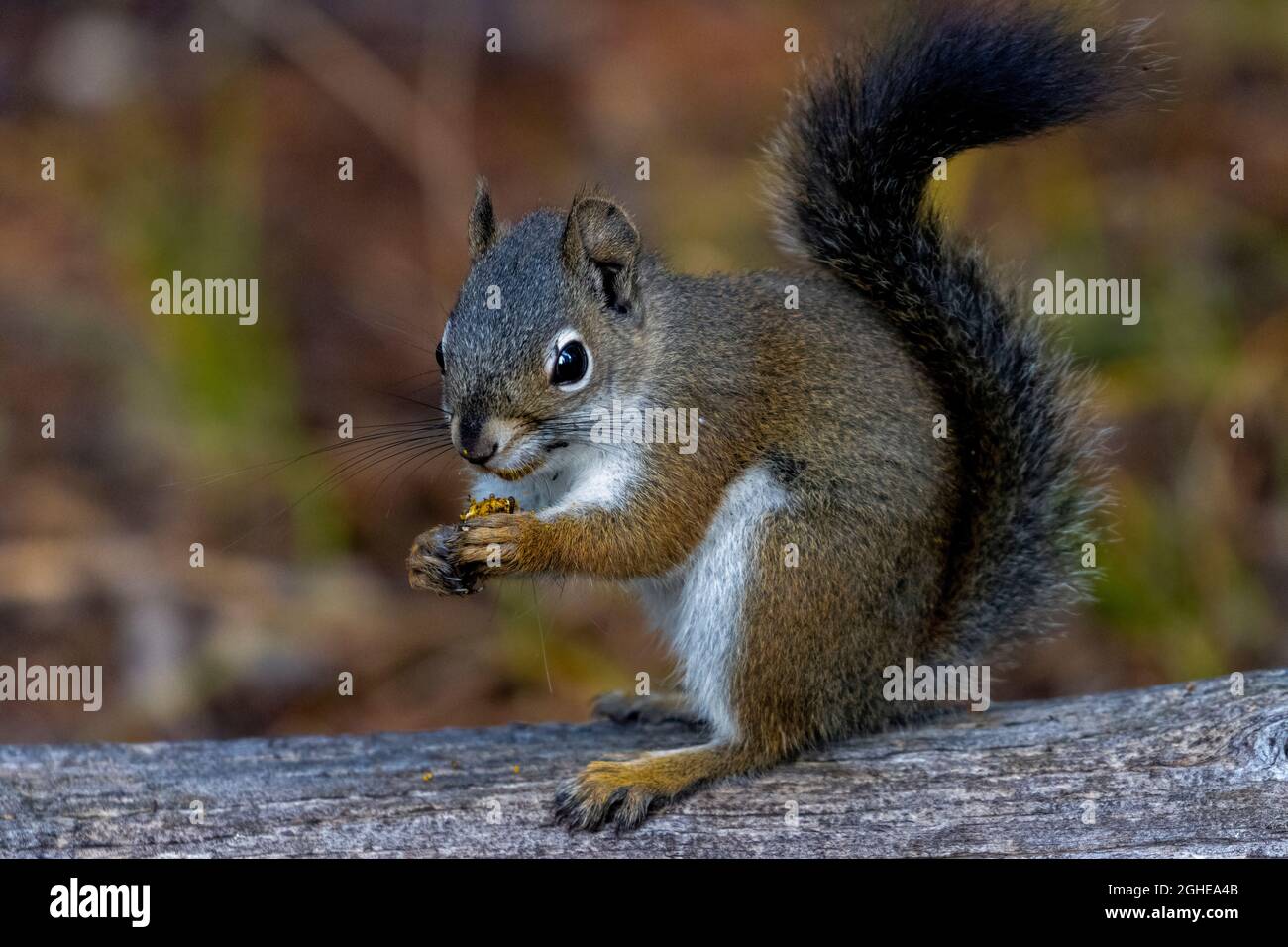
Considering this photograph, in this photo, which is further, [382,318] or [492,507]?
[382,318]

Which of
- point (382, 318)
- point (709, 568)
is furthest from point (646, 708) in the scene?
point (382, 318)

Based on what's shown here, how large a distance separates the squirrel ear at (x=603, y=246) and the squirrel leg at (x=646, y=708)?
918mm

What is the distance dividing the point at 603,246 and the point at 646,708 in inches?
41.5

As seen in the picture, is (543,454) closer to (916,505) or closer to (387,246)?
(916,505)

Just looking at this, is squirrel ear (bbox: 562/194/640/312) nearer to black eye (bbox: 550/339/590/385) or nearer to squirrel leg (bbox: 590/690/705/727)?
black eye (bbox: 550/339/590/385)

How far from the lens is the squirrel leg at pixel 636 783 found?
2.67 metres

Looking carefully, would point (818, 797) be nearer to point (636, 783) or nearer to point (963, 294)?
point (636, 783)

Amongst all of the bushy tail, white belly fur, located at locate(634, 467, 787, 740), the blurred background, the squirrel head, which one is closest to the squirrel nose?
the squirrel head

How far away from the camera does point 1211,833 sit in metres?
2.52

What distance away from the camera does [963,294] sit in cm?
287

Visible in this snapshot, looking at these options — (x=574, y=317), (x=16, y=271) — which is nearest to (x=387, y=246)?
(x=16, y=271)

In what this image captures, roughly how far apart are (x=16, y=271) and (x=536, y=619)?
2.81m

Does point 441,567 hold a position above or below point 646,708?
above

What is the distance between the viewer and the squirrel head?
8.56 feet
